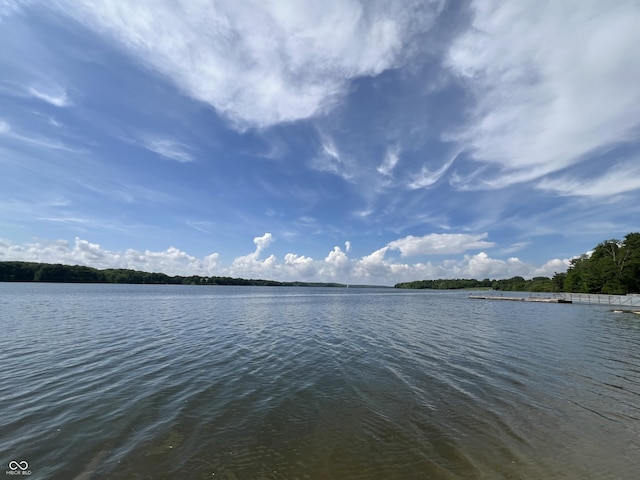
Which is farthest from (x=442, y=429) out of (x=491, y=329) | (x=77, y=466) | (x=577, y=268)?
(x=577, y=268)

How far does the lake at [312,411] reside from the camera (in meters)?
6.79

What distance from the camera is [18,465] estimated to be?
6.61 m

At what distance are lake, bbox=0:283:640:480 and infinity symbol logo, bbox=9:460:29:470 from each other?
5 cm

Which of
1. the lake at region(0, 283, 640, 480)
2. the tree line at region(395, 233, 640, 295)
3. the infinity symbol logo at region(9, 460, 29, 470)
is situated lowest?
the infinity symbol logo at region(9, 460, 29, 470)

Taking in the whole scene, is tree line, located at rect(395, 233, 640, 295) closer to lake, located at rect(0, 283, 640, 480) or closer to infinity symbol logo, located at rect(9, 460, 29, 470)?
lake, located at rect(0, 283, 640, 480)

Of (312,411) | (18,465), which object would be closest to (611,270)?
(312,411)

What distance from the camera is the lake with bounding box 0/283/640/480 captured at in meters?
6.79

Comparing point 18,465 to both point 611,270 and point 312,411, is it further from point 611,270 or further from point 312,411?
point 611,270

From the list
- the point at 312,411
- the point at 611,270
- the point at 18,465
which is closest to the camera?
the point at 18,465

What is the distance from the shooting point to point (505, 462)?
7.00 m

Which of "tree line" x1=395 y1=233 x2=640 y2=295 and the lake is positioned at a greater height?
"tree line" x1=395 y1=233 x2=640 y2=295

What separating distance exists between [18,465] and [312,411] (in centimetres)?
685

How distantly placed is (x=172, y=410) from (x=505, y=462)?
8.99m

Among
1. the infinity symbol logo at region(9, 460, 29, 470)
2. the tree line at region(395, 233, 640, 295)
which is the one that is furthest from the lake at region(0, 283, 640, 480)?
the tree line at region(395, 233, 640, 295)
